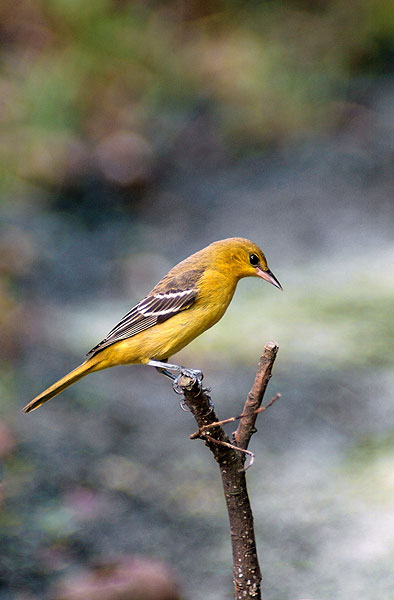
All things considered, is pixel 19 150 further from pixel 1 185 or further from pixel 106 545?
pixel 106 545

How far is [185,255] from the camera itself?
395 inches

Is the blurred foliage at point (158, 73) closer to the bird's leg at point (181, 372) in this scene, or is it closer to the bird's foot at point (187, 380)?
the bird's leg at point (181, 372)

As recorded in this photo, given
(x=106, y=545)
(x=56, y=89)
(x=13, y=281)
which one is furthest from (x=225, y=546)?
(x=56, y=89)

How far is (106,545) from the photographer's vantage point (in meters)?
5.41

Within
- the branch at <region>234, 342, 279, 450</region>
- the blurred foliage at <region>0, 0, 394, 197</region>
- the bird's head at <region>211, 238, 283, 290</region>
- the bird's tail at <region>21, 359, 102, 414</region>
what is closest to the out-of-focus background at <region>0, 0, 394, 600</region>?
the blurred foliage at <region>0, 0, 394, 197</region>

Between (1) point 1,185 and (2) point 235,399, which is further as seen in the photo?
(1) point 1,185

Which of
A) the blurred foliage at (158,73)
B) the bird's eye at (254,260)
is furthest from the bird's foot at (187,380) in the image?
the blurred foliage at (158,73)

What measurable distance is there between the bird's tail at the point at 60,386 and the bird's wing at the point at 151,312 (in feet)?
0.19

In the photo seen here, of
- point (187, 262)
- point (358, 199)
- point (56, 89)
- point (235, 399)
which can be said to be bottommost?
point (187, 262)

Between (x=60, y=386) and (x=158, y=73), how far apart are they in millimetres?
10967

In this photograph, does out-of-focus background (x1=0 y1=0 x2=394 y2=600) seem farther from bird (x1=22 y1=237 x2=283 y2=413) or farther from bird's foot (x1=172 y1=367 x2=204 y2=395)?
bird's foot (x1=172 y1=367 x2=204 y2=395)

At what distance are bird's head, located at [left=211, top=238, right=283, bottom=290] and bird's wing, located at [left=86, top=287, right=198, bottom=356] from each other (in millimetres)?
190

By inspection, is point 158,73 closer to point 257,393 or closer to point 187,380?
point 187,380

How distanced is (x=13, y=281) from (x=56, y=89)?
4.79 meters
